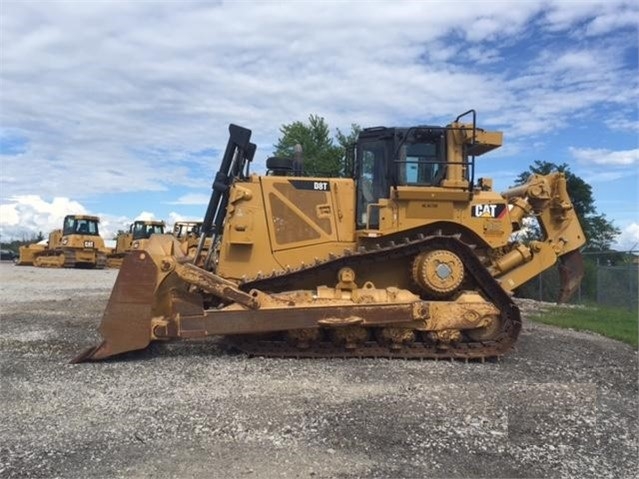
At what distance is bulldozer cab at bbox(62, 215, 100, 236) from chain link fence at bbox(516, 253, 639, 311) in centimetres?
2760

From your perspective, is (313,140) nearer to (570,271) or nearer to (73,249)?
(73,249)

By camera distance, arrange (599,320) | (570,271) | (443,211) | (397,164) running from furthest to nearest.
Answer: (599,320) → (570,271) → (397,164) → (443,211)

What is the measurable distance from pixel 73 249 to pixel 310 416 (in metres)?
35.4

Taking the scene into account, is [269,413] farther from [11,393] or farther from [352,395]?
[11,393]

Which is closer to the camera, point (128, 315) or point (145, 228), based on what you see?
point (128, 315)

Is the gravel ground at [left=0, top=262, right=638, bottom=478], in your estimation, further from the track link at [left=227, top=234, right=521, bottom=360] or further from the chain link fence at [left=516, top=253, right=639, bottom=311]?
the chain link fence at [left=516, top=253, right=639, bottom=311]

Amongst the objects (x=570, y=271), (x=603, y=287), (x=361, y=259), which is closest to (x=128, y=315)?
(x=361, y=259)

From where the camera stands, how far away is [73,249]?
38.0 metres

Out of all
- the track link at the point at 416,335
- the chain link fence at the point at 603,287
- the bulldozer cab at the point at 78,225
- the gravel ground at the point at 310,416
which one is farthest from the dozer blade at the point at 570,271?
the bulldozer cab at the point at 78,225

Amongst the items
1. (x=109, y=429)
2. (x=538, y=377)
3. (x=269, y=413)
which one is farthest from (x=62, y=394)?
(x=538, y=377)

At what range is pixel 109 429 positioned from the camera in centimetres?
551

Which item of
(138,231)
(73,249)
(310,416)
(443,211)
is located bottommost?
(310,416)

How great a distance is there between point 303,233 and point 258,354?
76.3 inches

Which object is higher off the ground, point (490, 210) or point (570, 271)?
point (490, 210)
